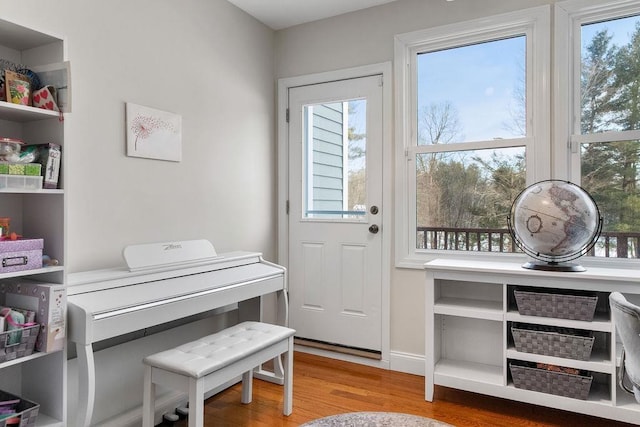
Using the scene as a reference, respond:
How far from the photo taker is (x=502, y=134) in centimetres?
279

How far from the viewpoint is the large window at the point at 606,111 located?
2.45 meters

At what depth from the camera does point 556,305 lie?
227cm

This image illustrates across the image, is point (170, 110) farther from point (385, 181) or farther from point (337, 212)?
point (385, 181)

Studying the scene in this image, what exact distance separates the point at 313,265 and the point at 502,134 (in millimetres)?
1725

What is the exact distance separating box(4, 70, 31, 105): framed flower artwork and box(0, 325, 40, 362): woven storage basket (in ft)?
2.87

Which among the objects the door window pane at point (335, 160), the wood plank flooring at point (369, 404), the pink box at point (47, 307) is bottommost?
the wood plank flooring at point (369, 404)

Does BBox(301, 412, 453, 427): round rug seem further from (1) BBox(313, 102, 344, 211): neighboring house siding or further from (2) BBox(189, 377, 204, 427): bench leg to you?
(1) BBox(313, 102, 344, 211): neighboring house siding

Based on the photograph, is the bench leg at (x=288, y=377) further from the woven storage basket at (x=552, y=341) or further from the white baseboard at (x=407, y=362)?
the woven storage basket at (x=552, y=341)

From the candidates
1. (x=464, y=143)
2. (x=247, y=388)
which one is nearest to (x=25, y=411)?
(x=247, y=388)

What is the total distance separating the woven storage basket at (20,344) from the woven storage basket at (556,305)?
2350 mm

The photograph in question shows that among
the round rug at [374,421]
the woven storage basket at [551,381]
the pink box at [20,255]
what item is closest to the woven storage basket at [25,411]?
the pink box at [20,255]

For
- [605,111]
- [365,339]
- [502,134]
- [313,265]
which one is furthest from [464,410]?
[605,111]

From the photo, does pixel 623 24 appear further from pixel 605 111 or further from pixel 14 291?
pixel 14 291

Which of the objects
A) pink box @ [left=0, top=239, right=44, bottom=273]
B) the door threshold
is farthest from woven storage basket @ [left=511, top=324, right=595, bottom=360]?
pink box @ [left=0, top=239, right=44, bottom=273]
